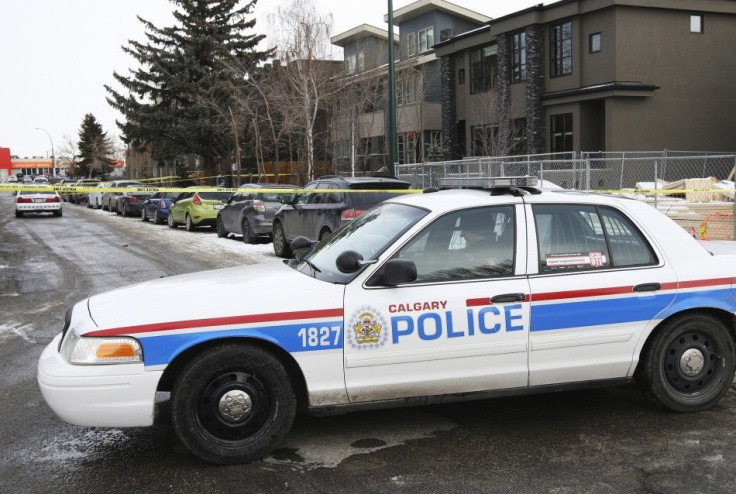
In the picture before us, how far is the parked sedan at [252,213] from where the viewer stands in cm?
1788

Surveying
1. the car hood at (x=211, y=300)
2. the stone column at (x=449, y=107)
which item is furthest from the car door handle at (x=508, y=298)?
the stone column at (x=449, y=107)

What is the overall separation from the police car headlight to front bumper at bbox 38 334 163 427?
3 cm

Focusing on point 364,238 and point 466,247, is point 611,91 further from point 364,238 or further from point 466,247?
point 466,247

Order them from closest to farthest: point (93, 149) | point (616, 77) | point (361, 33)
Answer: point (616, 77) → point (361, 33) → point (93, 149)

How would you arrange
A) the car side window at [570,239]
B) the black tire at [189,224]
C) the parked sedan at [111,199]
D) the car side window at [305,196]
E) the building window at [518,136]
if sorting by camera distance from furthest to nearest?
the parked sedan at [111,199] → the building window at [518,136] → the black tire at [189,224] → the car side window at [305,196] → the car side window at [570,239]

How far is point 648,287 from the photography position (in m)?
5.01

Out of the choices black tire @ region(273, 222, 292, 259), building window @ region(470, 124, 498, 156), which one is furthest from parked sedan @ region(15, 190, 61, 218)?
black tire @ region(273, 222, 292, 259)

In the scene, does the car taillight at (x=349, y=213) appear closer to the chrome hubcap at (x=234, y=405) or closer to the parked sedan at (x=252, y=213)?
the parked sedan at (x=252, y=213)

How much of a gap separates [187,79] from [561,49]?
80.2ft

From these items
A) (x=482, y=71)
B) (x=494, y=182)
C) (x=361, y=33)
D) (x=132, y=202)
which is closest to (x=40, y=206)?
(x=132, y=202)

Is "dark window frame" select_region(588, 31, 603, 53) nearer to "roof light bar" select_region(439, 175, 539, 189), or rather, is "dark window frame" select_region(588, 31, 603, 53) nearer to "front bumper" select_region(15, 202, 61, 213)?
"front bumper" select_region(15, 202, 61, 213)

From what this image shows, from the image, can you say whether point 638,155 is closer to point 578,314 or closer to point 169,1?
point 578,314

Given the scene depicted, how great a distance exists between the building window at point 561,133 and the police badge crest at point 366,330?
26.2 meters

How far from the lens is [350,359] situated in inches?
177
